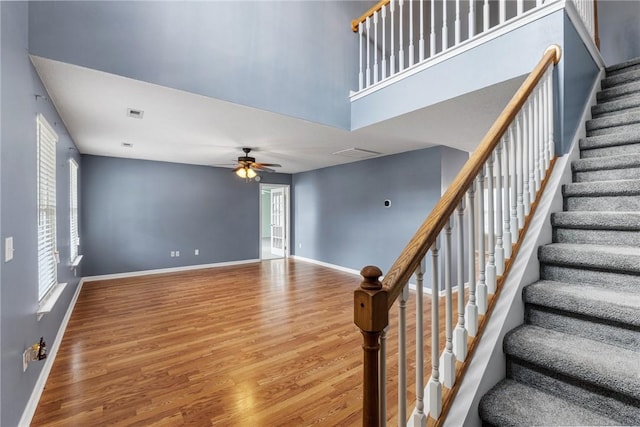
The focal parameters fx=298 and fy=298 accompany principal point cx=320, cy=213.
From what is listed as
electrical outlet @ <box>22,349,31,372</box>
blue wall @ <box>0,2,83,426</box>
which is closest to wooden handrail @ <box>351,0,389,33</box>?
blue wall @ <box>0,2,83,426</box>

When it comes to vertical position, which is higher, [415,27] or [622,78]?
[415,27]

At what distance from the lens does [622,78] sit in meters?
2.66

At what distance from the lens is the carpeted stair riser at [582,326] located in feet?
3.97

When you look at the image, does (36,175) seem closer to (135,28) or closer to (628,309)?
(135,28)

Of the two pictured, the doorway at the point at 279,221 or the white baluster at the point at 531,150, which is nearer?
the white baluster at the point at 531,150

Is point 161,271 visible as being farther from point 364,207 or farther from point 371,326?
point 371,326

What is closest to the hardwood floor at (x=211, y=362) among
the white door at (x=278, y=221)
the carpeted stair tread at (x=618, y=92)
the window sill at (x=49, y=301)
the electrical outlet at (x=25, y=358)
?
the electrical outlet at (x=25, y=358)

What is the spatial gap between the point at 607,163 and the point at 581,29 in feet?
4.12

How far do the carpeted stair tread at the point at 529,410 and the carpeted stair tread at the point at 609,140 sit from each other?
5.91ft

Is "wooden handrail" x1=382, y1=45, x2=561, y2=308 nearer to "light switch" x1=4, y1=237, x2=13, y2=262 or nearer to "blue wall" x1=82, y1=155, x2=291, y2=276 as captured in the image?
"light switch" x1=4, y1=237, x2=13, y2=262

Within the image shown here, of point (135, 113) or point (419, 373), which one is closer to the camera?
point (419, 373)

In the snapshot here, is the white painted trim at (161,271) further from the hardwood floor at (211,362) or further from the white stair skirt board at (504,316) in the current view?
the white stair skirt board at (504,316)

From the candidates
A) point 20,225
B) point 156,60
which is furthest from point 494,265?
point 156,60

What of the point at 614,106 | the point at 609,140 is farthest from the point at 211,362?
the point at 614,106
